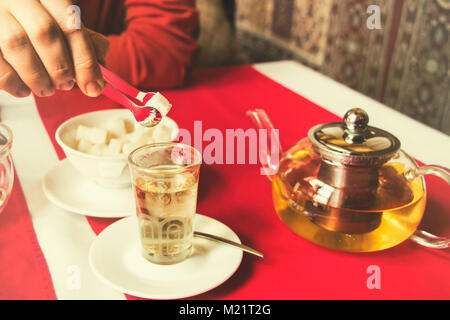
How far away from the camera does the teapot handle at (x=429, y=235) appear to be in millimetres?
523

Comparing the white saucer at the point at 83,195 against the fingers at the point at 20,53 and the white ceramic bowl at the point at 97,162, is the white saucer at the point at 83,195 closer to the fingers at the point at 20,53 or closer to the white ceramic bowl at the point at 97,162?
the white ceramic bowl at the point at 97,162

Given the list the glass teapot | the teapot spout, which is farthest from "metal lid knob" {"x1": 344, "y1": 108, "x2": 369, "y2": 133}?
the teapot spout

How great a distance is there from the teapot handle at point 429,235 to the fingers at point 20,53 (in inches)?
18.8

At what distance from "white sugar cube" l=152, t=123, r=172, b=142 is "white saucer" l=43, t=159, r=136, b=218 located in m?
0.09

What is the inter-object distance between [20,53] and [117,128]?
0.73 ft

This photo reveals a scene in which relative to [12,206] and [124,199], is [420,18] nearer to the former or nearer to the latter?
[124,199]

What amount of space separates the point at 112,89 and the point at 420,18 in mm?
1479

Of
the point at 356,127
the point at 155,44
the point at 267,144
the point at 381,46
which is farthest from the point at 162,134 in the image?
the point at 381,46

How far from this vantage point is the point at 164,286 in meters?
0.47

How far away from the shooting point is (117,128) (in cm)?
74

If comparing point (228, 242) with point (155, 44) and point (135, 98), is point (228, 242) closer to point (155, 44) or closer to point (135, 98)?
point (135, 98)

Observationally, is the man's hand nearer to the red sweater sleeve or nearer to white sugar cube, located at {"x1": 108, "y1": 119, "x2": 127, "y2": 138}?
white sugar cube, located at {"x1": 108, "y1": 119, "x2": 127, "y2": 138}

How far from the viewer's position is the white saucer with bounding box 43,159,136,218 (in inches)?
24.0
